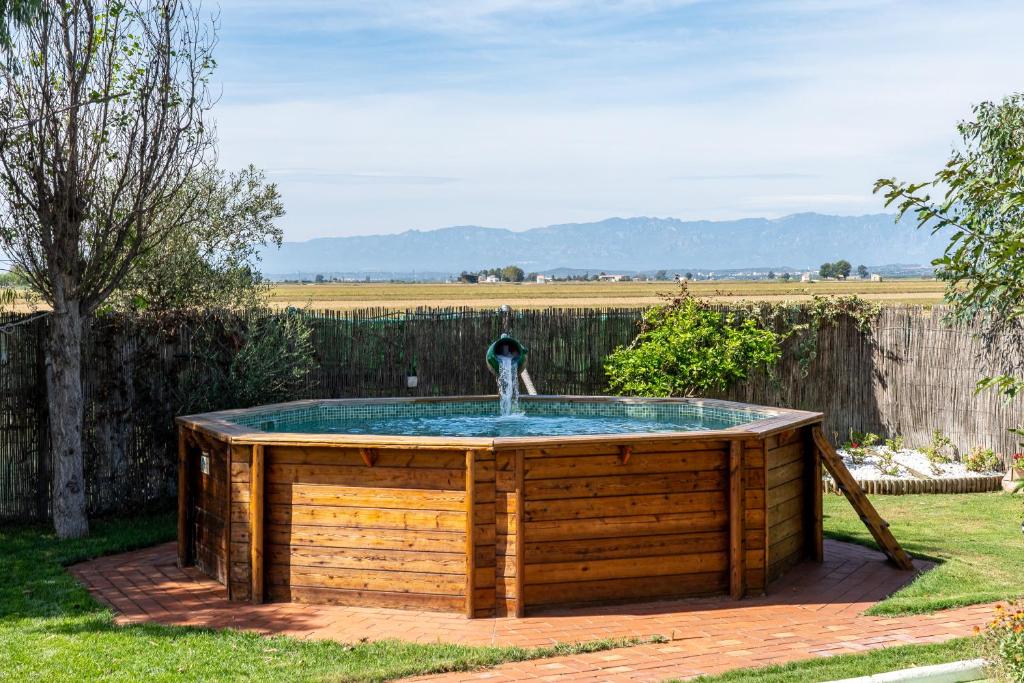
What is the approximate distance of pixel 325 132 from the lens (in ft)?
58.0

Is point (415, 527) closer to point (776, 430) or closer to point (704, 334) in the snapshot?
point (776, 430)

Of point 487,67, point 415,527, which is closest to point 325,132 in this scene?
point 487,67

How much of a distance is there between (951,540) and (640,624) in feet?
12.4

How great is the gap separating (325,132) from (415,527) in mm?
12573

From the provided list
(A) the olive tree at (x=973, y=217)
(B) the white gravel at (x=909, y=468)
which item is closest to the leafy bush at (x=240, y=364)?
(B) the white gravel at (x=909, y=468)

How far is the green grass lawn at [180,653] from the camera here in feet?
17.1

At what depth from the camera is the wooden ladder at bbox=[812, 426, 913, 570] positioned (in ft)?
24.8

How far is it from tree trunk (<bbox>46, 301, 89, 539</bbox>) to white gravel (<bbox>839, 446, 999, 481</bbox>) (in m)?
7.79

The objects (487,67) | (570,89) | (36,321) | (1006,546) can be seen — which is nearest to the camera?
(1006,546)

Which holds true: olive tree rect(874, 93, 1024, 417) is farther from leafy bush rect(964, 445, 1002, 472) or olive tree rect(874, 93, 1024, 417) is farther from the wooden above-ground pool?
leafy bush rect(964, 445, 1002, 472)

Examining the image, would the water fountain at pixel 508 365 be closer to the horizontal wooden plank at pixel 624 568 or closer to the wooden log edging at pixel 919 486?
the horizontal wooden plank at pixel 624 568

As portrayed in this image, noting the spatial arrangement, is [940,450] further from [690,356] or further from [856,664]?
[856,664]

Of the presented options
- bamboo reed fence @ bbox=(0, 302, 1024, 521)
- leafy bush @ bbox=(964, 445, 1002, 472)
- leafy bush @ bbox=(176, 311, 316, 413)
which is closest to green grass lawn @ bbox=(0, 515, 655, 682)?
bamboo reed fence @ bbox=(0, 302, 1024, 521)

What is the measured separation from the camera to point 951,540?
8.52m
